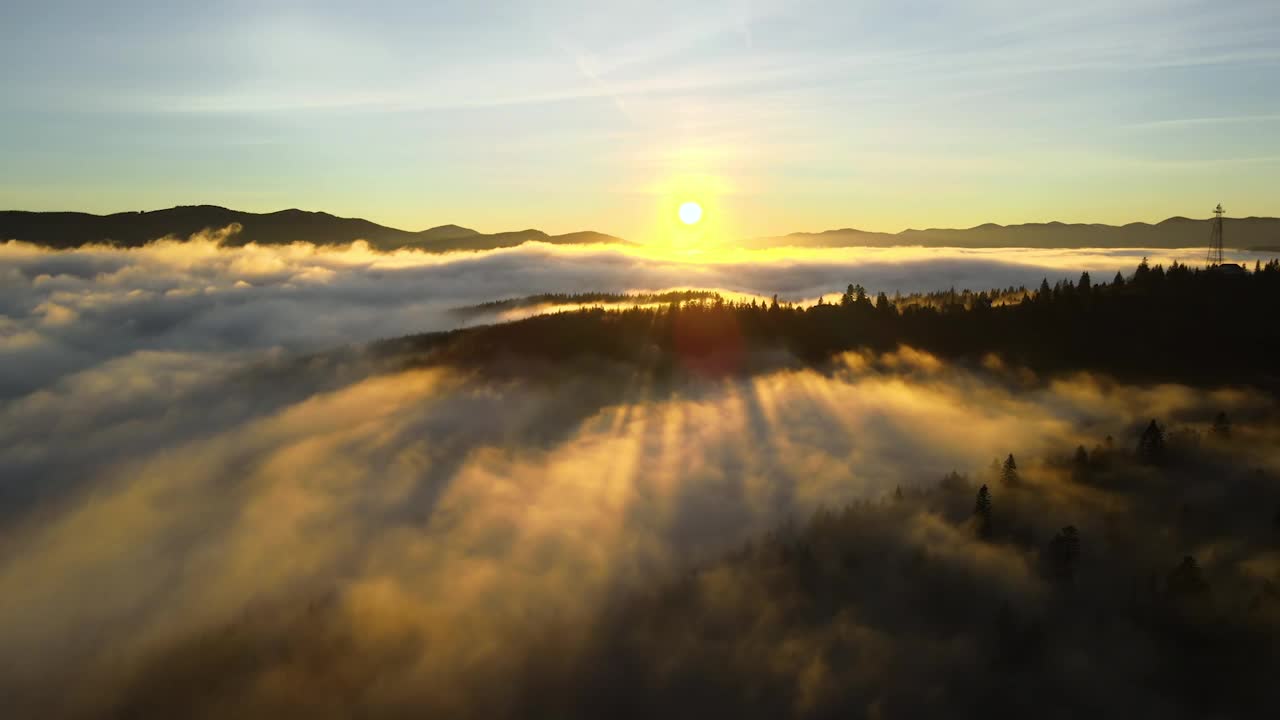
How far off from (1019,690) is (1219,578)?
6767 cm

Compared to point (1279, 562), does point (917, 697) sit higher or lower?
lower

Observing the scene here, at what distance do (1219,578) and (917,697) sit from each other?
93823 mm

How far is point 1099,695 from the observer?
189625mm

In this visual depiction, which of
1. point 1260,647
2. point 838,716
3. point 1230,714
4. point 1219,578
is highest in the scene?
point 1219,578

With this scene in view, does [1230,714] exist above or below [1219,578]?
below

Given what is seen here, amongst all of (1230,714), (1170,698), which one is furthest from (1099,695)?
(1230,714)

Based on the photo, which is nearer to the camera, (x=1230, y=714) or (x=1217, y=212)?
(x=1230, y=714)

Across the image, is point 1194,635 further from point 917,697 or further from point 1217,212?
point 1217,212

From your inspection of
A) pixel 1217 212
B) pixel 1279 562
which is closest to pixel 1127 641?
pixel 1279 562

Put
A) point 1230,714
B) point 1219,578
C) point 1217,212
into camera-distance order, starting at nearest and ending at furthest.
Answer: point 1230,714 → point 1217,212 → point 1219,578

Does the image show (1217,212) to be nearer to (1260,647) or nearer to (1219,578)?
(1219,578)

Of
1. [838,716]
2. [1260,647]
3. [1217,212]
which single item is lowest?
[838,716]

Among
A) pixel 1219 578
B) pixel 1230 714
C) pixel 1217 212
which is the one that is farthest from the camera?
pixel 1219 578

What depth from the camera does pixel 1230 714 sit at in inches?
6870
